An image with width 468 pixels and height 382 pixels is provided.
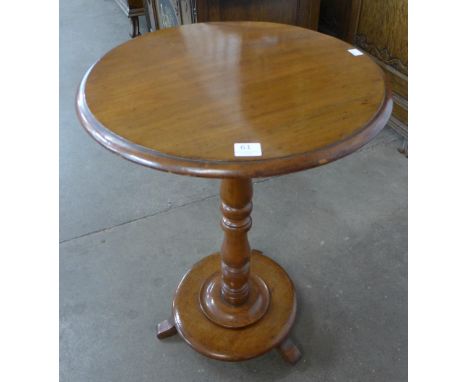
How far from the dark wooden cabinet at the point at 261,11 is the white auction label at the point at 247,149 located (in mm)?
1512

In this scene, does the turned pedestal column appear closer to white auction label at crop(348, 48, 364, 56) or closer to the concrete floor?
the concrete floor

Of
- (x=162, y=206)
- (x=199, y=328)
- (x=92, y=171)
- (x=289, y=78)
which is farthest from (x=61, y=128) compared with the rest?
(x=289, y=78)

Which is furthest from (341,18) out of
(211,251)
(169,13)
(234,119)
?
(234,119)

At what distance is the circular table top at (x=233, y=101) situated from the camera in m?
0.88

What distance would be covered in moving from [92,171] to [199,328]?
4.30ft

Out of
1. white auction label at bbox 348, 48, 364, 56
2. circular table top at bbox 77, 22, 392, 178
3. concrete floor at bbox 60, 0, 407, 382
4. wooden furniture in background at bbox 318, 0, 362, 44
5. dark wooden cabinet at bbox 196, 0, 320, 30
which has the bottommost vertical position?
concrete floor at bbox 60, 0, 407, 382

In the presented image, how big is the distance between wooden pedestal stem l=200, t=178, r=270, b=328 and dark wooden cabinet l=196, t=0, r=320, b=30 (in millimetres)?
1254

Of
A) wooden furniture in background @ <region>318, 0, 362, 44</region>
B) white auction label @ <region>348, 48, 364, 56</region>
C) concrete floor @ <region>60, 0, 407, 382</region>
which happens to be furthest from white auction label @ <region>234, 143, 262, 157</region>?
wooden furniture in background @ <region>318, 0, 362, 44</region>

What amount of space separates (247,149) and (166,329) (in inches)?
37.5

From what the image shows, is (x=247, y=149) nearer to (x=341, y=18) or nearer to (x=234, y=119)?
(x=234, y=119)

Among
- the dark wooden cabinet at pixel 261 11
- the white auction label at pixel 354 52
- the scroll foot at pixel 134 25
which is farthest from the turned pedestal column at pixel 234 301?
the scroll foot at pixel 134 25

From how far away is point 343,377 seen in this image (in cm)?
149

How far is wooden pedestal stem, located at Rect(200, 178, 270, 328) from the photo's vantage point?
1.27 meters

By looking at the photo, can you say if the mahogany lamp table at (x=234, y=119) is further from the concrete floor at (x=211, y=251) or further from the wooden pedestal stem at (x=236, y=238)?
the concrete floor at (x=211, y=251)
